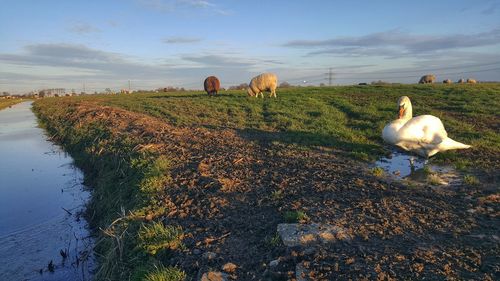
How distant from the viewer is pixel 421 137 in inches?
359

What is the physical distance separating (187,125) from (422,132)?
313 inches

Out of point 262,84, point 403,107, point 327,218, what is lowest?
point 327,218

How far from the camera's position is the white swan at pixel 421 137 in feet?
29.9

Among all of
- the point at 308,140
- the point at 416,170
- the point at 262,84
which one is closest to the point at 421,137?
the point at 416,170

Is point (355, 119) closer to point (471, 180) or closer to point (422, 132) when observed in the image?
point (422, 132)

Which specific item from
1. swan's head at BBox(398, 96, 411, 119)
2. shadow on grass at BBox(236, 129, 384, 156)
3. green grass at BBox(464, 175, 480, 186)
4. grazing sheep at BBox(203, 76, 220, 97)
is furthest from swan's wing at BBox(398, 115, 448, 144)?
grazing sheep at BBox(203, 76, 220, 97)

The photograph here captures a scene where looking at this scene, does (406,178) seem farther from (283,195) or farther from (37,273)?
(37,273)

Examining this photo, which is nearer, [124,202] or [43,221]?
[124,202]

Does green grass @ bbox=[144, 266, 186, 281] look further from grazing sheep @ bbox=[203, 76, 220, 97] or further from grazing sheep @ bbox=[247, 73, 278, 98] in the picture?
grazing sheep @ bbox=[203, 76, 220, 97]

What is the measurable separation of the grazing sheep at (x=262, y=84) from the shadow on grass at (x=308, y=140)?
13.7 m

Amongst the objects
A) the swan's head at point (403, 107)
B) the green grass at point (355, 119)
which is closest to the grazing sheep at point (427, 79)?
the green grass at point (355, 119)

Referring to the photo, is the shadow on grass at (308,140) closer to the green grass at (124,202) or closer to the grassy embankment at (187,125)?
the grassy embankment at (187,125)

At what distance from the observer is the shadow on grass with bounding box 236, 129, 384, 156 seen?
1027 centimetres

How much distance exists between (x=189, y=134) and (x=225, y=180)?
5.07 m
